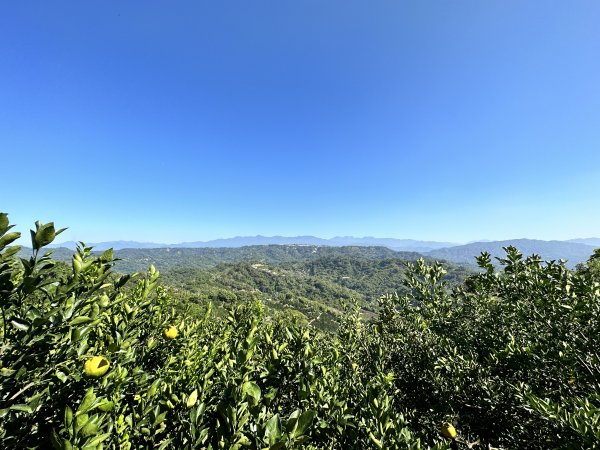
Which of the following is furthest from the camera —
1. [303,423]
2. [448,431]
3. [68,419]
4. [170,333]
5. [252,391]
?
[170,333]

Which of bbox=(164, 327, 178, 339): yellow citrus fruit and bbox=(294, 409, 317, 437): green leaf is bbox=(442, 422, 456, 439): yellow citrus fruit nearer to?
bbox=(294, 409, 317, 437): green leaf

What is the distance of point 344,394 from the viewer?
10.1 feet

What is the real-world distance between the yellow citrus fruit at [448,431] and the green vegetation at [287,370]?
22 millimetres

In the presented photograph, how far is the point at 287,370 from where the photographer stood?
8.63 feet

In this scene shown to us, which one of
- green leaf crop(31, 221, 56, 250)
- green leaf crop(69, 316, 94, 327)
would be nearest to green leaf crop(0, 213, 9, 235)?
green leaf crop(31, 221, 56, 250)

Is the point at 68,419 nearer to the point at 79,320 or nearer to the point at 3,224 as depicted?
the point at 79,320

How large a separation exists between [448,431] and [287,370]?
242 cm

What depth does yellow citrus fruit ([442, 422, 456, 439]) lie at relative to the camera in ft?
11.0

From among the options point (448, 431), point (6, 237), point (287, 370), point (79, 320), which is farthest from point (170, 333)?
point (448, 431)

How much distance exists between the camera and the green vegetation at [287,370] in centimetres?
171

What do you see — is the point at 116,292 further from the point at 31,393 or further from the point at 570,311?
the point at 570,311

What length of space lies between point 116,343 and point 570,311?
5.23 m

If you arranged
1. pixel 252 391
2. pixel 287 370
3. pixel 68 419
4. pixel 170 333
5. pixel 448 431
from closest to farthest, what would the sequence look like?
1. pixel 68 419
2. pixel 252 391
3. pixel 287 370
4. pixel 448 431
5. pixel 170 333

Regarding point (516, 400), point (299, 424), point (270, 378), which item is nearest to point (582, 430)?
point (516, 400)
